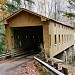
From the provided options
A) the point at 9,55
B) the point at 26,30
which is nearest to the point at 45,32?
the point at 9,55

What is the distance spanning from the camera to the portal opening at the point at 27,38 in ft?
64.1

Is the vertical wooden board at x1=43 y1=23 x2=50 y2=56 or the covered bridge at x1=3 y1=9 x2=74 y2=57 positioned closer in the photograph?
the vertical wooden board at x1=43 y1=23 x2=50 y2=56

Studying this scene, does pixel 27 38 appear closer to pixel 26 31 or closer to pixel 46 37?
pixel 26 31

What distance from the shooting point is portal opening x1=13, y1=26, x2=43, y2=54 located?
19547mm

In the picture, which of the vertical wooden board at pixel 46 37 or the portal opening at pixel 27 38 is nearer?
the vertical wooden board at pixel 46 37

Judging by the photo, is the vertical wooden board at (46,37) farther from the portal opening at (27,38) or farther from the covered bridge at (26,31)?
the portal opening at (27,38)

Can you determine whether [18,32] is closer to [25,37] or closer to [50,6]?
[25,37]

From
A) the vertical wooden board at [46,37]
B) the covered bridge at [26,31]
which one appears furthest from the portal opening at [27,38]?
the vertical wooden board at [46,37]

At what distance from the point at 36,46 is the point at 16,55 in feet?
23.3

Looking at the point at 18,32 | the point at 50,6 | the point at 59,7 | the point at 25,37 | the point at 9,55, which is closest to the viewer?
the point at 9,55

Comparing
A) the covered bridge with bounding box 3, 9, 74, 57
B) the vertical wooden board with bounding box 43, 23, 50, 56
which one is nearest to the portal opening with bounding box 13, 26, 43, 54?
the covered bridge with bounding box 3, 9, 74, 57

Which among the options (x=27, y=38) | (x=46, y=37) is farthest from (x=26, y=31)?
(x=46, y=37)

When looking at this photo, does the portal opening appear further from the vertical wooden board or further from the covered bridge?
the vertical wooden board

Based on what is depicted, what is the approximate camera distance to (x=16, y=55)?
59.8ft
